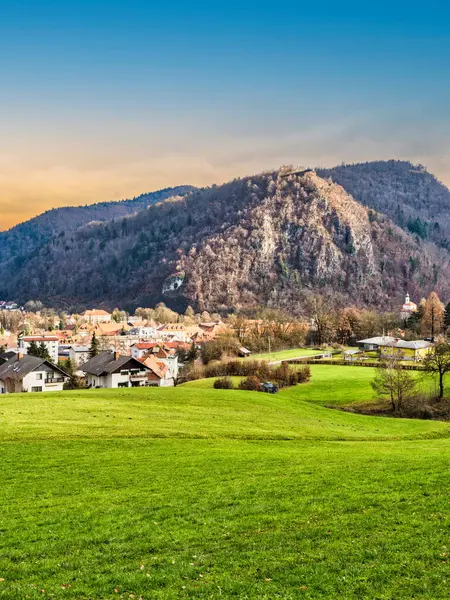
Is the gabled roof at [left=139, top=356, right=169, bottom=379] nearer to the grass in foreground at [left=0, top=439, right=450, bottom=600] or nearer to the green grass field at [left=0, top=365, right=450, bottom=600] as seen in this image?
the green grass field at [left=0, top=365, right=450, bottom=600]

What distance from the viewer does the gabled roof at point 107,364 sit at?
230 feet

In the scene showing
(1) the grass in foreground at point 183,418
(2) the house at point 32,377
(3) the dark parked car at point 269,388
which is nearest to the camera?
(1) the grass in foreground at point 183,418

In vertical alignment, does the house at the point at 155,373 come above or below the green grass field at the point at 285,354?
above

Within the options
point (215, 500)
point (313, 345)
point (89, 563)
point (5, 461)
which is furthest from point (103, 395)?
point (313, 345)

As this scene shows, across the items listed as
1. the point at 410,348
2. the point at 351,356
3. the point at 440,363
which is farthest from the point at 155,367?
the point at 410,348

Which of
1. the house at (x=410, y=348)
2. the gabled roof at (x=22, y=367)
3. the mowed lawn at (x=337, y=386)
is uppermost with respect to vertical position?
the gabled roof at (x=22, y=367)

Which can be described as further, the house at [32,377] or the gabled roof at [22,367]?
the gabled roof at [22,367]

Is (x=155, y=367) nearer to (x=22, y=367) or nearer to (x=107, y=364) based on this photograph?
(x=107, y=364)

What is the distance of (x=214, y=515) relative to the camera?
623 inches

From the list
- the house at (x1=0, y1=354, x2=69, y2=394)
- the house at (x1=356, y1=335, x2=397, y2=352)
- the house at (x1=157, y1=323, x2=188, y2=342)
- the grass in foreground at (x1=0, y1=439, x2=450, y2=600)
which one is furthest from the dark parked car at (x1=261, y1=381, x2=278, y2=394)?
the house at (x1=157, y1=323, x2=188, y2=342)

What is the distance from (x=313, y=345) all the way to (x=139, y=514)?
126736mm

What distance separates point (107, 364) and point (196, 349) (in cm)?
4584

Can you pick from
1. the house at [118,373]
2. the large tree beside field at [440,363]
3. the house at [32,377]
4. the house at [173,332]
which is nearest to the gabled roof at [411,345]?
the large tree beside field at [440,363]

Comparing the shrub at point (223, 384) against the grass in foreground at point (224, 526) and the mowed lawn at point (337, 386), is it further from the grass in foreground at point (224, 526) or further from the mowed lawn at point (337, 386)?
the grass in foreground at point (224, 526)
